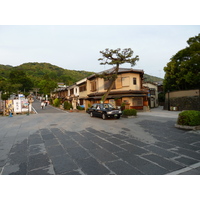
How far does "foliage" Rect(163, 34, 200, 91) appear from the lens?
20328 mm

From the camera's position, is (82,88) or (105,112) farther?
(82,88)

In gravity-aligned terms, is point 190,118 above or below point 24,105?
below

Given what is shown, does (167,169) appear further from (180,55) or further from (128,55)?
(180,55)

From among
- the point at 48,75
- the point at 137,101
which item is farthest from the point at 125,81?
the point at 48,75

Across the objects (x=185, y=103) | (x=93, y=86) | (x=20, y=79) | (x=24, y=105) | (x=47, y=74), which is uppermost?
(x=47, y=74)

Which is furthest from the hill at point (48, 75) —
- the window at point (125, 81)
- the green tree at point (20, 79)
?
the window at point (125, 81)

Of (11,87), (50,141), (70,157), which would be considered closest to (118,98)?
(50,141)

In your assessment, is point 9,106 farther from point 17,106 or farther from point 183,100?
point 183,100

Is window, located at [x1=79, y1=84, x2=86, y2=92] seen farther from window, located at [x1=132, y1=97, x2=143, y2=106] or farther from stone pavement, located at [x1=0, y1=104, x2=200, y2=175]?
stone pavement, located at [x1=0, y1=104, x2=200, y2=175]

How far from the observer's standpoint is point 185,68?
858 inches

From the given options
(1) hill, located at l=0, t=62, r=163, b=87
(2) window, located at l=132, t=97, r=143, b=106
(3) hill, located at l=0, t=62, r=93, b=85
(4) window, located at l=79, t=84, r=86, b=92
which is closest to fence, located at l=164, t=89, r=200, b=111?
(2) window, located at l=132, t=97, r=143, b=106

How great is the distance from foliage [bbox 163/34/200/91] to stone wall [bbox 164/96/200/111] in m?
3.01

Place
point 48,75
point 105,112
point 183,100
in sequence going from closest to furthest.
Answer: point 105,112 → point 183,100 → point 48,75

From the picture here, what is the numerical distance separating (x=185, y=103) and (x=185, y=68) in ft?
19.1
